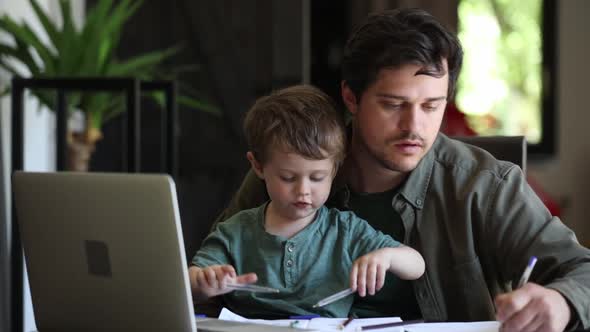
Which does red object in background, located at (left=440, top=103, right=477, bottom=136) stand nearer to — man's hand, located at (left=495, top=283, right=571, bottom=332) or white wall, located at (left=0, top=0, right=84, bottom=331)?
white wall, located at (left=0, top=0, right=84, bottom=331)

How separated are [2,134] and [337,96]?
7.31 ft

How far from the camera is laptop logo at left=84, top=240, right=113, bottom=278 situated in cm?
129

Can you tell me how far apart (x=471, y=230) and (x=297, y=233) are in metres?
0.32

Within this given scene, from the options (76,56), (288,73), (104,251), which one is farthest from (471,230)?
(288,73)

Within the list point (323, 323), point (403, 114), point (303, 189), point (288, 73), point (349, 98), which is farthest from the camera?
point (288, 73)

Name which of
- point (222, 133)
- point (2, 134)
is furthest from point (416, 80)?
point (222, 133)

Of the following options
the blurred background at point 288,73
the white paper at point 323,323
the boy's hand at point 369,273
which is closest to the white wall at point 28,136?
the blurred background at point 288,73

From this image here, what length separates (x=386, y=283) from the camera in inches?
64.9

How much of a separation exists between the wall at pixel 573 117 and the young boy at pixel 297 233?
354 cm

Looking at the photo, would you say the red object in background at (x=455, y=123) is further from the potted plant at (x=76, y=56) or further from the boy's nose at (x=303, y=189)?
the boy's nose at (x=303, y=189)

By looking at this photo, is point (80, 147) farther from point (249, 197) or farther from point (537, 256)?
point (537, 256)

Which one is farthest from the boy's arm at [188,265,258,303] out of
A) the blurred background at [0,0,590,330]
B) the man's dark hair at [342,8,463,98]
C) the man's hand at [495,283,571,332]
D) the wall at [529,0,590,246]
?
the wall at [529,0,590,246]

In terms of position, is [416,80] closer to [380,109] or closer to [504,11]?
[380,109]

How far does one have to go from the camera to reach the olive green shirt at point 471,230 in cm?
155
